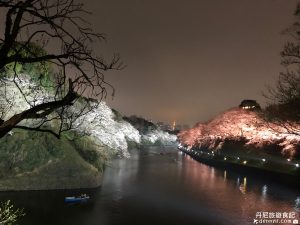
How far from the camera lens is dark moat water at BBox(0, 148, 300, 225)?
1069 inches

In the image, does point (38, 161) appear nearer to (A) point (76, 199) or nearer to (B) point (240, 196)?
(A) point (76, 199)

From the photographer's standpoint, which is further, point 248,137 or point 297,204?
point 248,137

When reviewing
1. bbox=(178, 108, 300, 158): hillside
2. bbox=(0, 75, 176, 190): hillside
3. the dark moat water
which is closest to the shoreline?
the dark moat water

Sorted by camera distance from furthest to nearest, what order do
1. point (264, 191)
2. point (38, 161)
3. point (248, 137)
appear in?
point (248, 137)
point (264, 191)
point (38, 161)

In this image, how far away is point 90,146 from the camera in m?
40.4

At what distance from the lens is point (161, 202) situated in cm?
3281

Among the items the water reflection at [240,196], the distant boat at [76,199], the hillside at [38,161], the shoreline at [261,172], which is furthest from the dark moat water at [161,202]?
the hillside at [38,161]

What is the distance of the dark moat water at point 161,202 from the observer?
1069 inches

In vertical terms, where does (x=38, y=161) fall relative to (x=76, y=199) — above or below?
above

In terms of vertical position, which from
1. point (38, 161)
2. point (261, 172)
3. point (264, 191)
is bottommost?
point (264, 191)

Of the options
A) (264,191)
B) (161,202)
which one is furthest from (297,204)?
(161,202)

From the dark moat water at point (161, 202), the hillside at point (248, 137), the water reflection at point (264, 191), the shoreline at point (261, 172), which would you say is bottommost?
the dark moat water at point (161, 202)

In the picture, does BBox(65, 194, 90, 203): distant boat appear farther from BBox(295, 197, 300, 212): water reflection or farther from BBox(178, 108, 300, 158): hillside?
BBox(178, 108, 300, 158): hillside

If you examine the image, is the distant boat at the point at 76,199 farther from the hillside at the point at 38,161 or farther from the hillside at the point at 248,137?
the hillside at the point at 248,137
